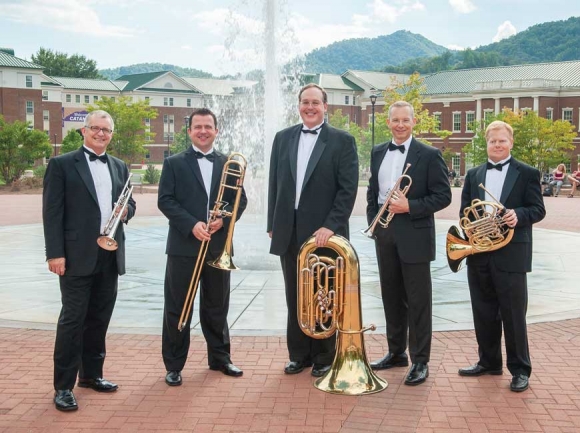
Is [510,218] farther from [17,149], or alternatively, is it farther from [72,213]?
[17,149]

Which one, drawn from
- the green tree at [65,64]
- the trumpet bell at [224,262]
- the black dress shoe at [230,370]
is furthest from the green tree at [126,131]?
the green tree at [65,64]

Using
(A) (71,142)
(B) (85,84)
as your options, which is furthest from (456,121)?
(B) (85,84)

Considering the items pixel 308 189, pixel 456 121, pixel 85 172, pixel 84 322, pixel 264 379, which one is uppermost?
pixel 456 121

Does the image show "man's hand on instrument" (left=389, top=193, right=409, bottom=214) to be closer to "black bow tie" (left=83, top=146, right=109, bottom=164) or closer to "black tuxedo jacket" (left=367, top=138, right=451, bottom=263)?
"black tuxedo jacket" (left=367, top=138, right=451, bottom=263)

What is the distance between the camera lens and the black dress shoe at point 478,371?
5887mm

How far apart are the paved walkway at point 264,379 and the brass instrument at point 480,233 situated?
3.63 feet

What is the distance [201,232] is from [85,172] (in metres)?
1.02

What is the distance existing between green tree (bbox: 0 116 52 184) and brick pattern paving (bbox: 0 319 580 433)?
3339 cm

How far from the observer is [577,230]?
17.4 meters

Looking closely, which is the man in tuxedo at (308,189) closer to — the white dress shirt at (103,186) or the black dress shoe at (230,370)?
the black dress shoe at (230,370)

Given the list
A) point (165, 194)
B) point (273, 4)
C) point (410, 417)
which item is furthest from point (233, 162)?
point (273, 4)

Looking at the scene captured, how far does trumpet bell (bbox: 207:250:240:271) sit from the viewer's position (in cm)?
554

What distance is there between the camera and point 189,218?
565 centimetres

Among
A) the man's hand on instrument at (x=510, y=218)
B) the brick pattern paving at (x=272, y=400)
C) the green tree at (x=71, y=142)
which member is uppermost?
the green tree at (x=71, y=142)
